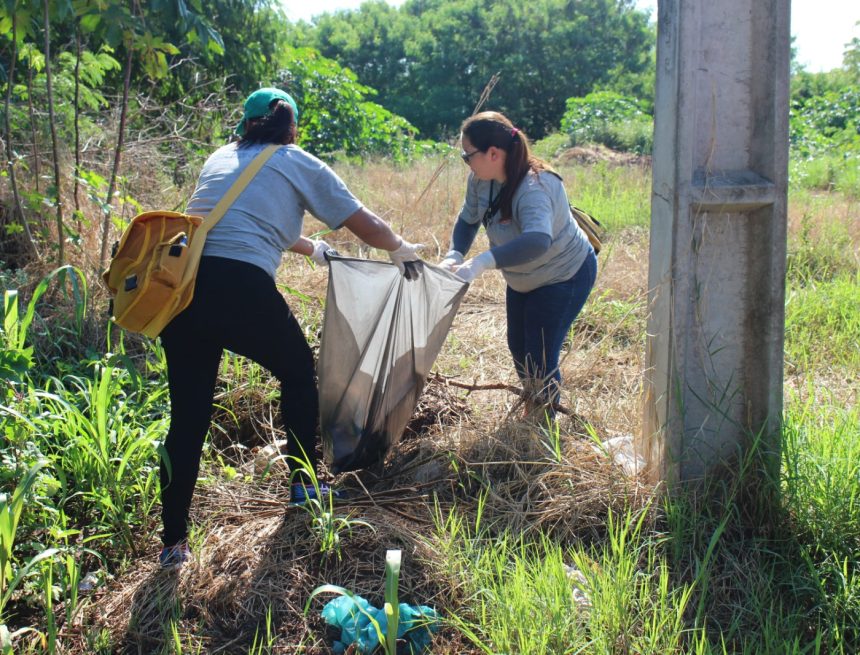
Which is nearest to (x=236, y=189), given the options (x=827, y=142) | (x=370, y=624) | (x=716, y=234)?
(x=370, y=624)

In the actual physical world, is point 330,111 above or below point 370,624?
above

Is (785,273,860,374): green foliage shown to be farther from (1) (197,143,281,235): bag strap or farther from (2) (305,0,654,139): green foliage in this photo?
(2) (305,0,654,139): green foliage

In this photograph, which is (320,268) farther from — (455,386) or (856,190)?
(856,190)

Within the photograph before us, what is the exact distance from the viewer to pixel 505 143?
10.2 ft

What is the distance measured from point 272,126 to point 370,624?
5.44ft

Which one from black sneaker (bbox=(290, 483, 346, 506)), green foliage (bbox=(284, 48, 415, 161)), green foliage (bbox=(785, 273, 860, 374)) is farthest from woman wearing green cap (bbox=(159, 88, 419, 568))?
green foliage (bbox=(284, 48, 415, 161))

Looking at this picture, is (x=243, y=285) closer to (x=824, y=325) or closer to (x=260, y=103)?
(x=260, y=103)

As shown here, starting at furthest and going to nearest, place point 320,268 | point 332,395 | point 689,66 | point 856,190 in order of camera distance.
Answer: point 856,190 → point 320,268 → point 332,395 → point 689,66

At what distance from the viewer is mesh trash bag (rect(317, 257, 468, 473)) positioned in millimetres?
3125

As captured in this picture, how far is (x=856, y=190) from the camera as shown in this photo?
9477 millimetres

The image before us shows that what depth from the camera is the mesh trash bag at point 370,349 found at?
312 centimetres

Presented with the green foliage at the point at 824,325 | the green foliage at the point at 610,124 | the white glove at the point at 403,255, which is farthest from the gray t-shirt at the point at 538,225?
the green foliage at the point at 610,124

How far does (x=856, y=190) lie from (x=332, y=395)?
861cm

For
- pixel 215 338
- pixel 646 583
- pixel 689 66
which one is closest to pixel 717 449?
pixel 646 583
